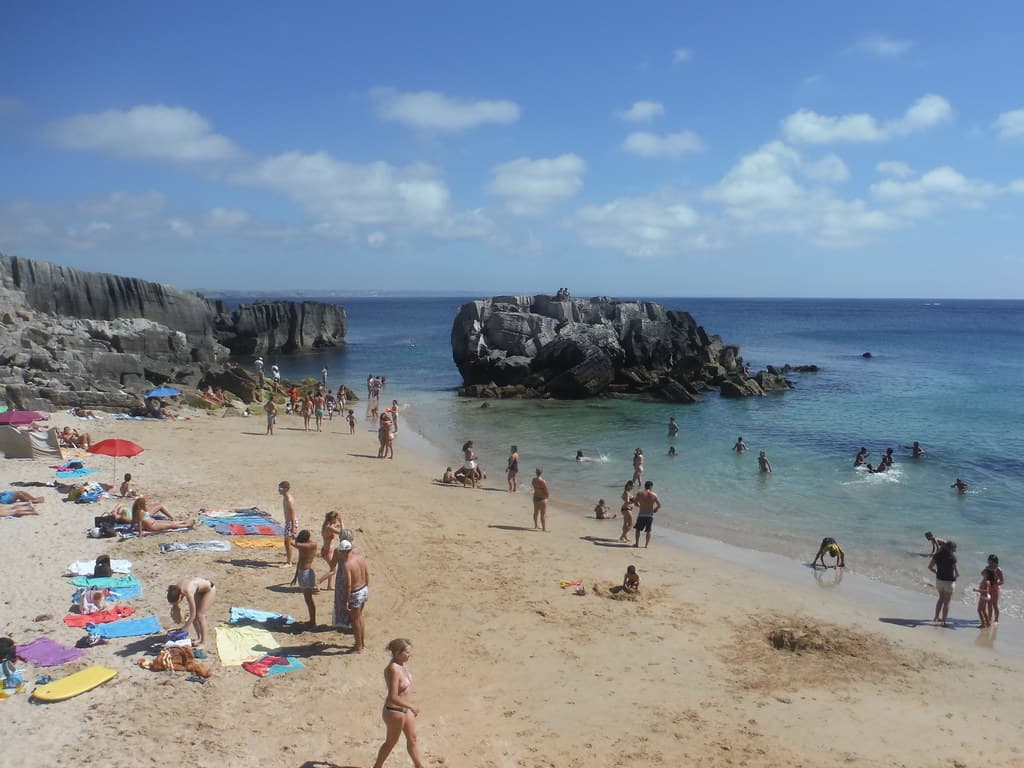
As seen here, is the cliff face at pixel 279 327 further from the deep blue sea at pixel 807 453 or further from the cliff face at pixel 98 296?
the cliff face at pixel 98 296

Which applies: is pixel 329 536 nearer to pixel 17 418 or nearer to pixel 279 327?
pixel 17 418

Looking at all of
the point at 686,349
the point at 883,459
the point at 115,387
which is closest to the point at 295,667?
the point at 883,459

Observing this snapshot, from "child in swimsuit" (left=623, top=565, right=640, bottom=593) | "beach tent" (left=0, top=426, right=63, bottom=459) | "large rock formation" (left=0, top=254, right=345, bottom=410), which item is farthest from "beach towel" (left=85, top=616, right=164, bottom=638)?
"large rock formation" (left=0, top=254, right=345, bottom=410)

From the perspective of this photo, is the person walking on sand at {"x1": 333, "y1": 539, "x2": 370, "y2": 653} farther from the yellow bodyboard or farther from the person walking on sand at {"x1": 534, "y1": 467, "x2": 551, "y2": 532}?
the person walking on sand at {"x1": 534, "y1": 467, "x2": 551, "y2": 532}

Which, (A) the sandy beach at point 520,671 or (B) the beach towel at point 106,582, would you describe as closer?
(A) the sandy beach at point 520,671

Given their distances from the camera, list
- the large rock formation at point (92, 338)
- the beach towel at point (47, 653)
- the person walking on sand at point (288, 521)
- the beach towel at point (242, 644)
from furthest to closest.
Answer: the large rock formation at point (92, 338), the person walking on sand at point (288, 521), the beach towel at point (242, 644), the beach towel at point (47, 653)

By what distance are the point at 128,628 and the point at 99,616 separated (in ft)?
1.87

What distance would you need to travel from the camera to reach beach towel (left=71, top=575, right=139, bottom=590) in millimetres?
10211

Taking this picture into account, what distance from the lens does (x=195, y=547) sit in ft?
40.5

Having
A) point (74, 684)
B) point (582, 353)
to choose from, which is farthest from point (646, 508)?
point (582, 353)

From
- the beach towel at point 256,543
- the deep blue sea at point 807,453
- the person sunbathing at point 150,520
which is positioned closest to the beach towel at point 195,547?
the beach towel at point 256,543

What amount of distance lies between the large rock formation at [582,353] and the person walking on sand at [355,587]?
28783mm

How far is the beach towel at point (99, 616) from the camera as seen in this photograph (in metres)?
9.05

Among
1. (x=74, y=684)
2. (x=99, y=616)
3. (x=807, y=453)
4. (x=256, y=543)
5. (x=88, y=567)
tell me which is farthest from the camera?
(x=807, y=453)
